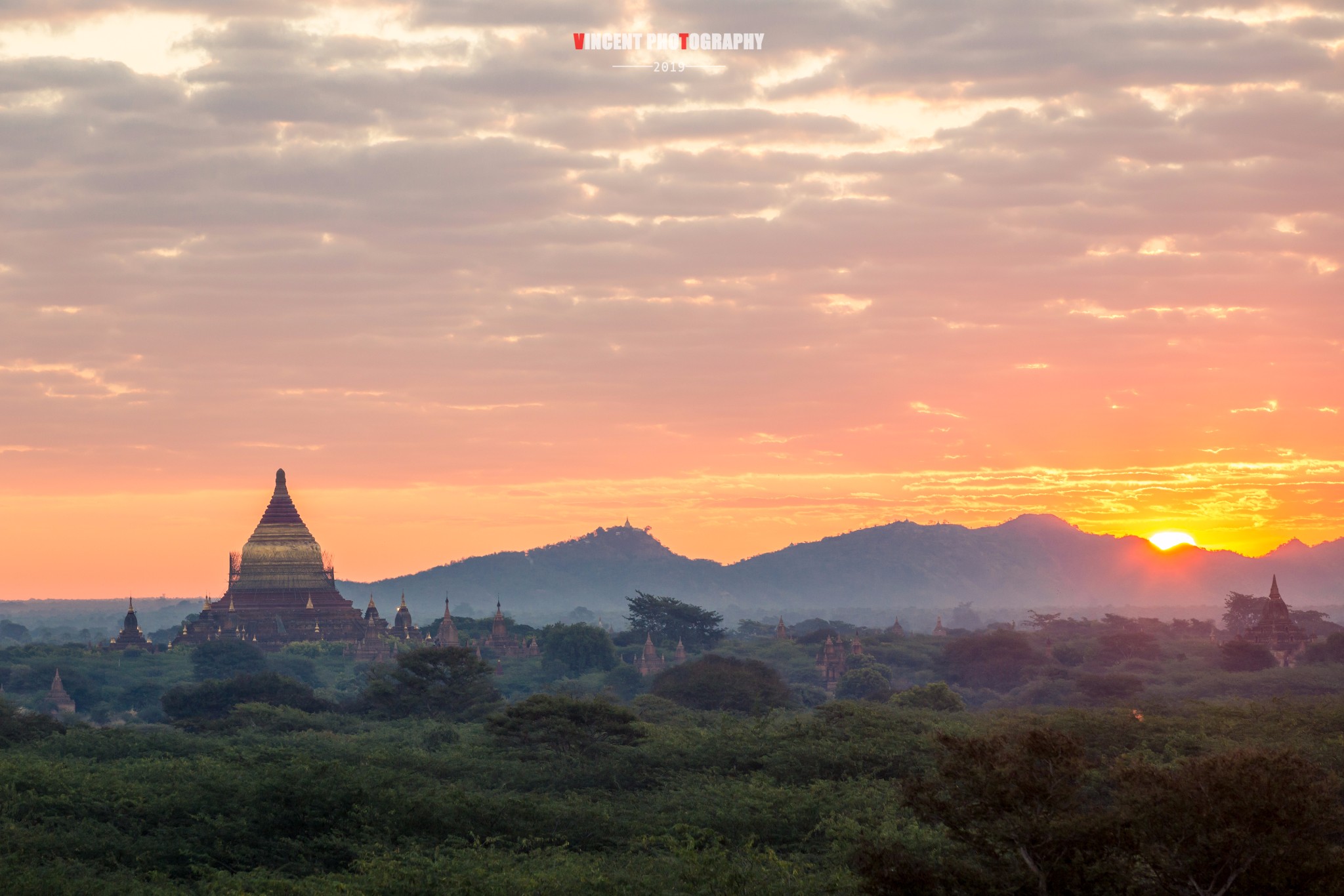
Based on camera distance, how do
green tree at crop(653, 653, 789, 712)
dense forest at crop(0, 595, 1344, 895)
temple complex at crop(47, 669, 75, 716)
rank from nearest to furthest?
dense forest at crop(0, 595, 1344, 895)
green tree at crop(653, 653, 789, 712)
temple complex at crop(47, 669, 75, 716)

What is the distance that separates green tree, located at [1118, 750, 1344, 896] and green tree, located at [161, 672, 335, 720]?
227 feet

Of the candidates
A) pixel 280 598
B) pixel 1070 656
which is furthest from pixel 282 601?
pixel 1070 656

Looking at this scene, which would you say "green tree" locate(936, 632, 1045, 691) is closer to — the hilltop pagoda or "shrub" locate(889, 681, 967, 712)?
"shrub" locate(889, 681, 967, 712)

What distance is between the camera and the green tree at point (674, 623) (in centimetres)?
16412

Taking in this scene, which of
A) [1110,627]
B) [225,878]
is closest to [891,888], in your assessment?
[225,878]

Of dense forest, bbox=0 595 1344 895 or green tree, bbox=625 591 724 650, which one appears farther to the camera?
green tree, bbox=625 591 724 650

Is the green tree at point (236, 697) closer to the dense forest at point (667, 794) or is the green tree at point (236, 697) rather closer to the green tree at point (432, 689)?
the dense forest at point (667, 794)

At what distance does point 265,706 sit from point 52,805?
3369 centimetres

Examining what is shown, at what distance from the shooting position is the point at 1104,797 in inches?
1802

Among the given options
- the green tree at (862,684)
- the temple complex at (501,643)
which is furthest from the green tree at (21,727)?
the temple complex at (501,643)

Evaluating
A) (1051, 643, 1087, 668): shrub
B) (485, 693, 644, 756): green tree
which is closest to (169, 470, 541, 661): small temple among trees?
(1051, 643, 1087, 668): shrub

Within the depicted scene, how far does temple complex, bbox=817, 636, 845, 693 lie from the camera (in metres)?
134

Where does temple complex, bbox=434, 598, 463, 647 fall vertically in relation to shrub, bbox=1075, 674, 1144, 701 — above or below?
above

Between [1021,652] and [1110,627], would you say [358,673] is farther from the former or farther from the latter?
[1110,627]
